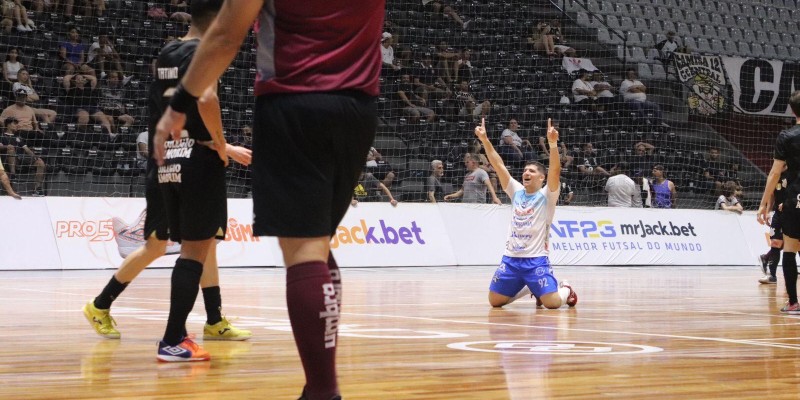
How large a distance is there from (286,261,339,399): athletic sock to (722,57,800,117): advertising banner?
2300 cm

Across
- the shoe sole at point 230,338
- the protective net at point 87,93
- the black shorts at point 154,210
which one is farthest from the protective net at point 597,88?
the black shorts at point 154,210

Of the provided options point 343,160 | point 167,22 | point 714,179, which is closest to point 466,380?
point 343,160

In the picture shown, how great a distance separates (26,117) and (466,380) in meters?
12.7

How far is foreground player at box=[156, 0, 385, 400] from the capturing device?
2.89 m

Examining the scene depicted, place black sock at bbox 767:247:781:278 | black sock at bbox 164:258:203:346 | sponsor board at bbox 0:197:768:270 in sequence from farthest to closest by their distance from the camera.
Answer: sponsor board at bbox 0:197:768:270 → black sock at bbox 767:247:781:278 → black sock at bbox 164:258:203:346

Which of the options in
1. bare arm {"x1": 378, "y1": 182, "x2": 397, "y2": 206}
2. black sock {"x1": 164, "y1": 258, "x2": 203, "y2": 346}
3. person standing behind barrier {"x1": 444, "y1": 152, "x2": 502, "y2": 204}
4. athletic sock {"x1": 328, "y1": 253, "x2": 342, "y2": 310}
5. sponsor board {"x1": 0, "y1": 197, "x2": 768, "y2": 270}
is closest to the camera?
athletic sock {"x1": 328, "y1": 253, "x2": 342, "y2": 310}

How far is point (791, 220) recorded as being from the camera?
8234 mm

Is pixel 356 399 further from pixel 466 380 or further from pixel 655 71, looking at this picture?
pixel 655 71

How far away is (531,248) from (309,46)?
6.31 metres

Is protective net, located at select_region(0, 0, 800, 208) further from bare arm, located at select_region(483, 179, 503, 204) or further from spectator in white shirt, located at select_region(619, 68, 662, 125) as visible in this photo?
bare arm, located at select_region(483, 179, 503, 204)

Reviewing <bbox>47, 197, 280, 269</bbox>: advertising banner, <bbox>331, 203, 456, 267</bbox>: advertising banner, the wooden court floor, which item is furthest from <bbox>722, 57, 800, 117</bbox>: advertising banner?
the wooden court floor

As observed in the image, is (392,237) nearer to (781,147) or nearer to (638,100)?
(638,100)

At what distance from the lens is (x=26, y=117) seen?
15.4m

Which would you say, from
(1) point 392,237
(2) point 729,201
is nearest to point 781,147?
(1) point 392,237
